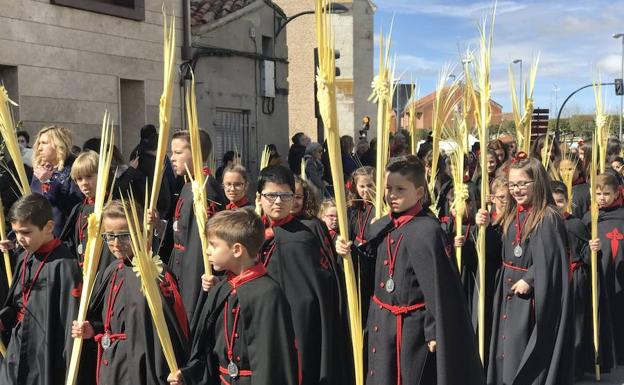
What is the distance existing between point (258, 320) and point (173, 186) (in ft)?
14.0

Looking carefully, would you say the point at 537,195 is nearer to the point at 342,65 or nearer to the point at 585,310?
the point at 585,310

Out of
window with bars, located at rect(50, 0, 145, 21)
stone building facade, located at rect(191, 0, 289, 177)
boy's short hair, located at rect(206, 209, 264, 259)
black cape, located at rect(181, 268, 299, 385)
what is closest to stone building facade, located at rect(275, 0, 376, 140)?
stone building facade, located at rect(191, 0, 289, 177)

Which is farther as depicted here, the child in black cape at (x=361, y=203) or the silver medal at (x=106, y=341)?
→ the child in black cape at (x=361, y=203)

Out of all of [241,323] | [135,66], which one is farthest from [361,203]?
[135,66]

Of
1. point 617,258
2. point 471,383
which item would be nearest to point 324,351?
point 471,383

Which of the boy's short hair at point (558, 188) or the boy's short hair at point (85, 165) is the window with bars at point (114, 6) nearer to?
the boy's short hair at point (85, 165)

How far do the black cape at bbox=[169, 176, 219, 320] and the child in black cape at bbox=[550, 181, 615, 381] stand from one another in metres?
3.08

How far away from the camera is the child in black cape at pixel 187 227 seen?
6496mm

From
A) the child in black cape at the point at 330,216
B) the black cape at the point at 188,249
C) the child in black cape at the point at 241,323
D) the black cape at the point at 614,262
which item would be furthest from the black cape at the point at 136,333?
the black cape at the point at 614,262

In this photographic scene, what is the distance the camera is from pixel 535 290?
6066 mm

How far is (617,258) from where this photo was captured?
852 cm

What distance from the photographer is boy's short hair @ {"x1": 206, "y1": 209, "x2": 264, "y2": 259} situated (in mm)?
4082

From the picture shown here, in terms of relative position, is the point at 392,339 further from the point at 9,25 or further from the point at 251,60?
the point at 251,60

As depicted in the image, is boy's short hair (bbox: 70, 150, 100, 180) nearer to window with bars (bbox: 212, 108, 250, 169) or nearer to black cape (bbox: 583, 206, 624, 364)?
black cape (bbox: 583, 206, 624, 364)
